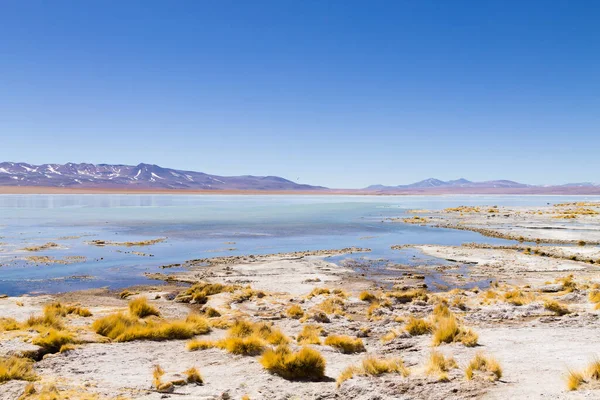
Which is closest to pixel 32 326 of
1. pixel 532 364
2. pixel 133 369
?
pixel 133 369

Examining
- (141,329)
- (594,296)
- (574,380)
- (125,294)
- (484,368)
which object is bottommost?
(125,294)

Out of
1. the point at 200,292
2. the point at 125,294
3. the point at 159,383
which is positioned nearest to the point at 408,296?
the point at 200,292

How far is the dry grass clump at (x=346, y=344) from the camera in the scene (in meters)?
9.35

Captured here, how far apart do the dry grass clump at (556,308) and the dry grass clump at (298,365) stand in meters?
7.26

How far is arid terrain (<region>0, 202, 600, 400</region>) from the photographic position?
7.04 m

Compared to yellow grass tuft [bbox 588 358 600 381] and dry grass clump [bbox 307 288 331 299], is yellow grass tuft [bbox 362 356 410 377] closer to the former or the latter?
yellow grass tuft [bbox 588 358 600 381]

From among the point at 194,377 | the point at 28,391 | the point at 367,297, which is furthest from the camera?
the point at 367,297

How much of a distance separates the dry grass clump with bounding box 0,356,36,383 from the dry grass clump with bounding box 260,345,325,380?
3657 mm

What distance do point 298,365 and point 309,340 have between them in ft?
6.38

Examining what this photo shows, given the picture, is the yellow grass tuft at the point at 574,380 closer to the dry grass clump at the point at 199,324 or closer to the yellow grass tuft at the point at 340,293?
the dry grass clump at the point at 199,324

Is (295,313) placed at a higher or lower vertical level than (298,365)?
lower

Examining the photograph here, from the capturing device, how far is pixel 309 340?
9.73m

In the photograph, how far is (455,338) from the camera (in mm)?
9375

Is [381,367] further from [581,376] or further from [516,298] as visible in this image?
[516,298]
